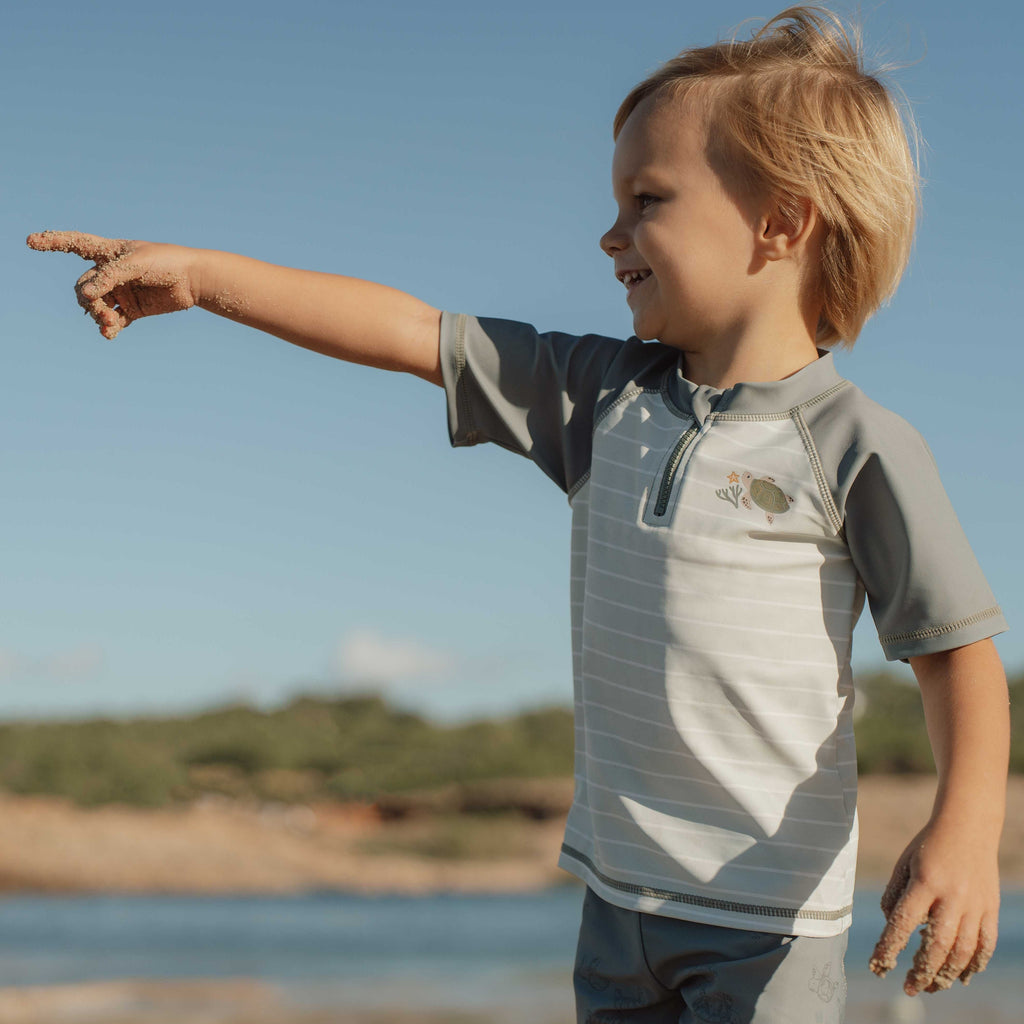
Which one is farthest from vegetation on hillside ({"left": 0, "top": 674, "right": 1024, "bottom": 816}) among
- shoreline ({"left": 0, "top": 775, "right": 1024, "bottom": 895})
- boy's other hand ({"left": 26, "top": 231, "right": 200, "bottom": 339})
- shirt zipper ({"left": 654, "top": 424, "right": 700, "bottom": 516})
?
A: boy's other hand ({"left": 26, "top": 231, "right": 200, "bottom": 339})

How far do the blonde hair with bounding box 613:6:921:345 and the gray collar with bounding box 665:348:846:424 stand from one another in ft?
0.40

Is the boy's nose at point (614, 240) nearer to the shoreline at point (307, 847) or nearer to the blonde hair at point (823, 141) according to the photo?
the blonde hair at point (823, 141)

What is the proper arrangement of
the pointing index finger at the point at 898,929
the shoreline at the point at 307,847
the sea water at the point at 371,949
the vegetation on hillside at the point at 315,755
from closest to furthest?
1. the pointing index finger at the point at 898,929
2. the sea water at the point at 371,949
3. the shoreline at the point at 307,847
4. the vegetation on hillside at the point at 315,755

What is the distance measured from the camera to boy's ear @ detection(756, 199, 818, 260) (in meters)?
1.21

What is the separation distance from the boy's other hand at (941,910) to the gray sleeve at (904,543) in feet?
0.61

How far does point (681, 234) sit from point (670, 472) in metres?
0.26

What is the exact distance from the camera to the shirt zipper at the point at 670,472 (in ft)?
3.72

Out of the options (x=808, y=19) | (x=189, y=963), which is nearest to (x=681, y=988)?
(x=808, y=19)

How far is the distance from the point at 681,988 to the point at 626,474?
52 centimetres

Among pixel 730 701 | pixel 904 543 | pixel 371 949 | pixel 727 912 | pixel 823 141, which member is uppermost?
pixel 823 141

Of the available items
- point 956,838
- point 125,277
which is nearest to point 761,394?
point 956,838

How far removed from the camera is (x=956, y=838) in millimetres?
996

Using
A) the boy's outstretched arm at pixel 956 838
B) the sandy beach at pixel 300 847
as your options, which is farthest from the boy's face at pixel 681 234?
the sandy beach at pixel 300 847

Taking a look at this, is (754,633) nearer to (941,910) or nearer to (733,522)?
(733,522)
